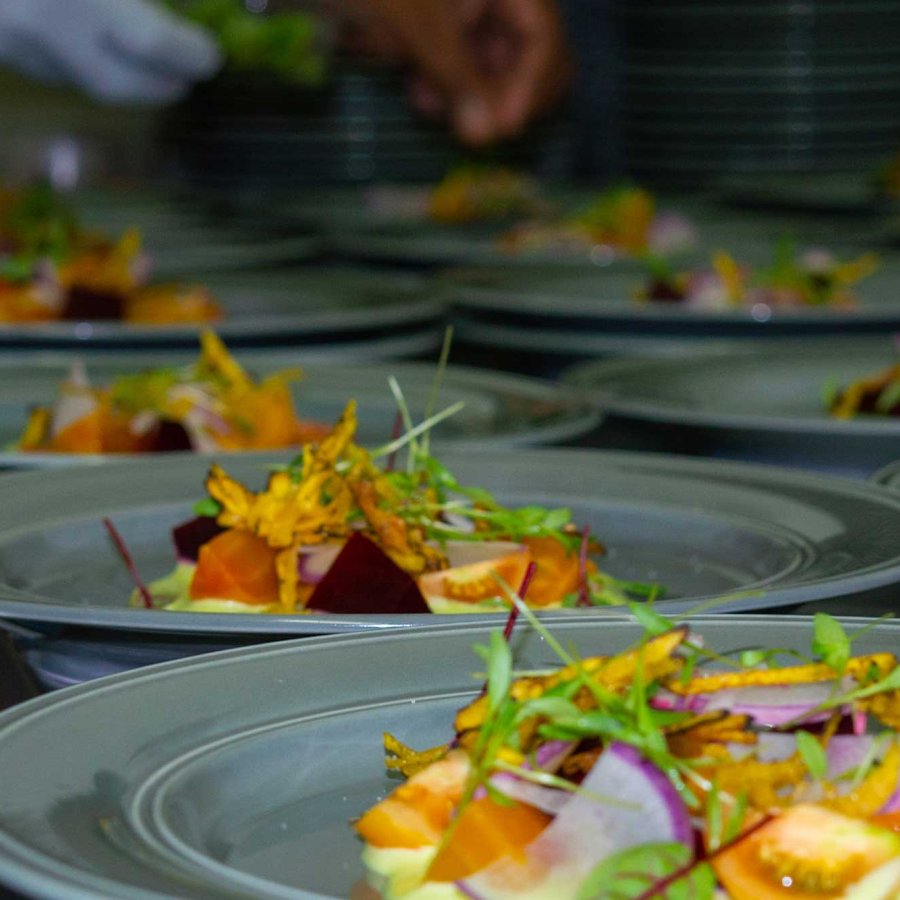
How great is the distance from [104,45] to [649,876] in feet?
5.70

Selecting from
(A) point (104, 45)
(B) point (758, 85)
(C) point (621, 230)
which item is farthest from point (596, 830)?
(B) point (758, 85)

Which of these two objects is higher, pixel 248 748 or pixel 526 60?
pixel 526 60

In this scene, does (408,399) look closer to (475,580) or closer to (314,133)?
(475,580)

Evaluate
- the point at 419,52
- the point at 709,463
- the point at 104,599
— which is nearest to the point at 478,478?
the point at 709,463

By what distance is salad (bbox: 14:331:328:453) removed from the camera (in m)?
1.30

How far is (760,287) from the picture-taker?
2027mm

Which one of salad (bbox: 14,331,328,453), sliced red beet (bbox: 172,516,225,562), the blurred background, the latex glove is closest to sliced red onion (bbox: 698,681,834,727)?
sliced red beet (bbox: 172,516,225,562)

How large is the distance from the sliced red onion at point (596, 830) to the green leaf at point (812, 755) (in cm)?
6

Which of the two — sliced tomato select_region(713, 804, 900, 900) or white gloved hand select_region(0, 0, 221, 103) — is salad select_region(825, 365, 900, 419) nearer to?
sliced tomato select_region(713, 804, 900, 900)

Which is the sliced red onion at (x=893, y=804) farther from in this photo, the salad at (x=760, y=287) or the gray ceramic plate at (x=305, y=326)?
the salad at (x=760, y=287)

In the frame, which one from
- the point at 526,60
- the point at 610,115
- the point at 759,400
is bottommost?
the point at 759,400

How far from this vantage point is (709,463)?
1169 mm

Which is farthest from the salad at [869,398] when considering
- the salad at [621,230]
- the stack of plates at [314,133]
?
the stack of plates at [314,133]

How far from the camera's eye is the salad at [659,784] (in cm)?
59
